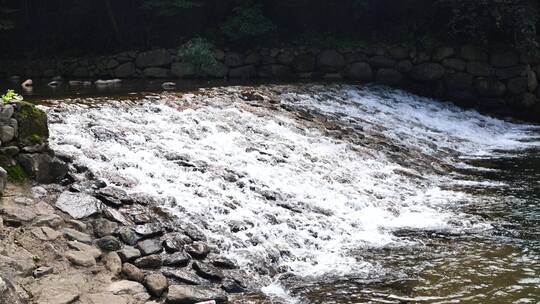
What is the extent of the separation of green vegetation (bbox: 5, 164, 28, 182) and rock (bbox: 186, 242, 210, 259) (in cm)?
163

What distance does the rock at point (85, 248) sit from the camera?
4139 millimetres

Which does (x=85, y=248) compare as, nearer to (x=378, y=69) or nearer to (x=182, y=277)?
(x=182, y=277)

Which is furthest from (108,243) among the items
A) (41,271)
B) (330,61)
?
(330,61)

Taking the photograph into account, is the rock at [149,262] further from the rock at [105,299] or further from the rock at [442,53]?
the rock at [442,53]

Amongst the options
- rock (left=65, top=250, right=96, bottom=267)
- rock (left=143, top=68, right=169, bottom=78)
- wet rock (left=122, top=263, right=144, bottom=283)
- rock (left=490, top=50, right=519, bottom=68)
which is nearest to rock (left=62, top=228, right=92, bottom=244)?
rock (left=65, top=250, right=96, bottom=267)

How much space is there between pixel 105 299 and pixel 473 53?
1231cm

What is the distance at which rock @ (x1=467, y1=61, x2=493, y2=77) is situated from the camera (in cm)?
1348

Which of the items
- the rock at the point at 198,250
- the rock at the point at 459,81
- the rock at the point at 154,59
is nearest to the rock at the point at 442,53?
the rock at the point at 459,81

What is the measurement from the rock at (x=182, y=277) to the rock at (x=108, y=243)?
0.47 metres

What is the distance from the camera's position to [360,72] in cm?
1388

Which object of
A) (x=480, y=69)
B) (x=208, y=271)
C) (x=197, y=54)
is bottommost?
(x=208, y=271)

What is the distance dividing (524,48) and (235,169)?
10095 mm

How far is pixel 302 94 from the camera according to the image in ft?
35.8

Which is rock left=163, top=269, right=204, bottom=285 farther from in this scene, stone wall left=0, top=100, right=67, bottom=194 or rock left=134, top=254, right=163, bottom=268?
stone wall left=0, top=100, right=67, bottom=194
